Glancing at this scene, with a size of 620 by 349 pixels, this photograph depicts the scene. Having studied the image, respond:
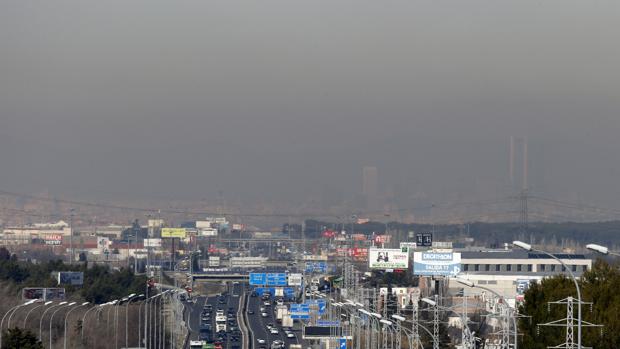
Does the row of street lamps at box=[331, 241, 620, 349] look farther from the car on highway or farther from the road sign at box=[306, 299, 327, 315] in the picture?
the road sign at box=[306, 299, 327, 315]

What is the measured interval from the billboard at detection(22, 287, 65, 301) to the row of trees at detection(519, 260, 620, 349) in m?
42.0

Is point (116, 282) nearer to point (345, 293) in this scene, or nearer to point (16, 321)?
point (345, 293)

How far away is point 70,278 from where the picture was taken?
494 ft

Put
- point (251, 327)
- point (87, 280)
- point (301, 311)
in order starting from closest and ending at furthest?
point (301, 311), point (87, 280), point (251, 327)

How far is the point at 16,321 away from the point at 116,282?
60.3m

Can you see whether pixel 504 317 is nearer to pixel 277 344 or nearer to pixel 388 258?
pixel 277 344

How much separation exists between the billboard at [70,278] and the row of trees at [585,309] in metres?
70.7

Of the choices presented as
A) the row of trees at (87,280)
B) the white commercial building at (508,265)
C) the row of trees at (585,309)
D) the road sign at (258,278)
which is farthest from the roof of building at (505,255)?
the row of trees at (585,309)

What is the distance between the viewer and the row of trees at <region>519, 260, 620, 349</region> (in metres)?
70.8

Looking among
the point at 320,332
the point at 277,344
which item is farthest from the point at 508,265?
the point at 277,344

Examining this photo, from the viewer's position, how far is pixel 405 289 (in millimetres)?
168375

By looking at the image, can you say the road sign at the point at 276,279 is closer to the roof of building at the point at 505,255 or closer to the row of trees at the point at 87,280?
the row of trees at the point at 87,280

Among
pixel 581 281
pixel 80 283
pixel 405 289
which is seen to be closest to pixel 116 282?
pixel 80 283

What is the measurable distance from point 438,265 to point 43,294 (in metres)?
44.3
